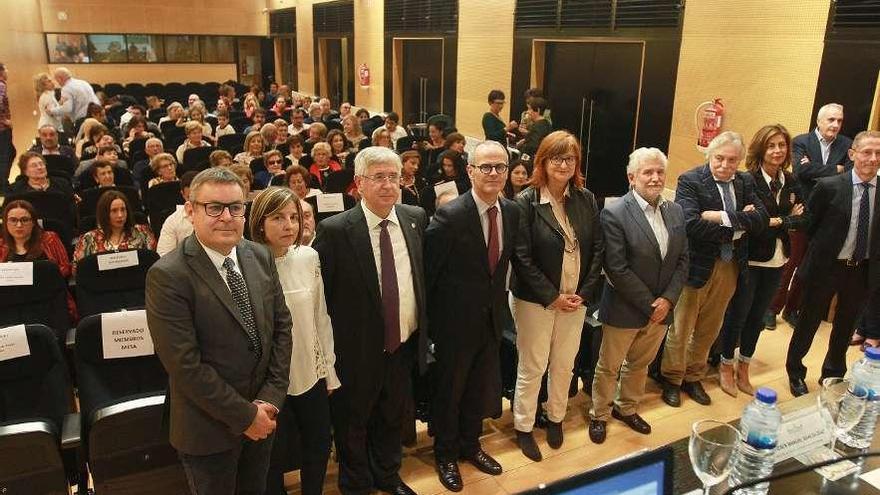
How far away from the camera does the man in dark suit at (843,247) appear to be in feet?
11.3

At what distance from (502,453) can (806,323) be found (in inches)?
78.9

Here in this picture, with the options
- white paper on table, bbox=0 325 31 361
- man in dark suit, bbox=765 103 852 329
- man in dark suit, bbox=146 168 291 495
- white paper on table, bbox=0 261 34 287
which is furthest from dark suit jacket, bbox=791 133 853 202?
white paper on table, bbox=0 261 34 287

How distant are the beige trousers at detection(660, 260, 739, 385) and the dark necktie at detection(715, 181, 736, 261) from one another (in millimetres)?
58

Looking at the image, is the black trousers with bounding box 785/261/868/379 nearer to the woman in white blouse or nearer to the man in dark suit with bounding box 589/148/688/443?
the man in dark suit with bounding box 589/148/688/443

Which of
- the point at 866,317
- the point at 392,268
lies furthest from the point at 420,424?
the point at 866,317

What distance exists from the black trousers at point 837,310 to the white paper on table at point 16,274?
429 cm

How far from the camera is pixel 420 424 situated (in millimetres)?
3455

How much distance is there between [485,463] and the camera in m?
3.01

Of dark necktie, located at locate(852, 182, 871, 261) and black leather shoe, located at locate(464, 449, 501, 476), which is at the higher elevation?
dark necktie, located at locate(852, 182, 871, 261)

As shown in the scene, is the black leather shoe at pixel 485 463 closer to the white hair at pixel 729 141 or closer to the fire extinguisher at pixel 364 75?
the white hair at pixel 729 141

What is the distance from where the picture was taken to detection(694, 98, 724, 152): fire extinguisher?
5.59 meters

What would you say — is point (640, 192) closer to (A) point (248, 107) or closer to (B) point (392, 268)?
(B) point (392, 268)

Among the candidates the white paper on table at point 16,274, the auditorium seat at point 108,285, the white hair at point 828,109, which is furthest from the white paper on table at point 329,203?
the white hair at point 828,109

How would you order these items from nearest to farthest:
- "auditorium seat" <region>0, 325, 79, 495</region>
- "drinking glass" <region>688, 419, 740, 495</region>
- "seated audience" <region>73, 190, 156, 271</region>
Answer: "drinking glass" <region>688, 419, 740, 495</region>, "auditorium seat" <region>0, 325, 79, 495</region>, "seated audience" <region>73, 190, 156, 271</region>
